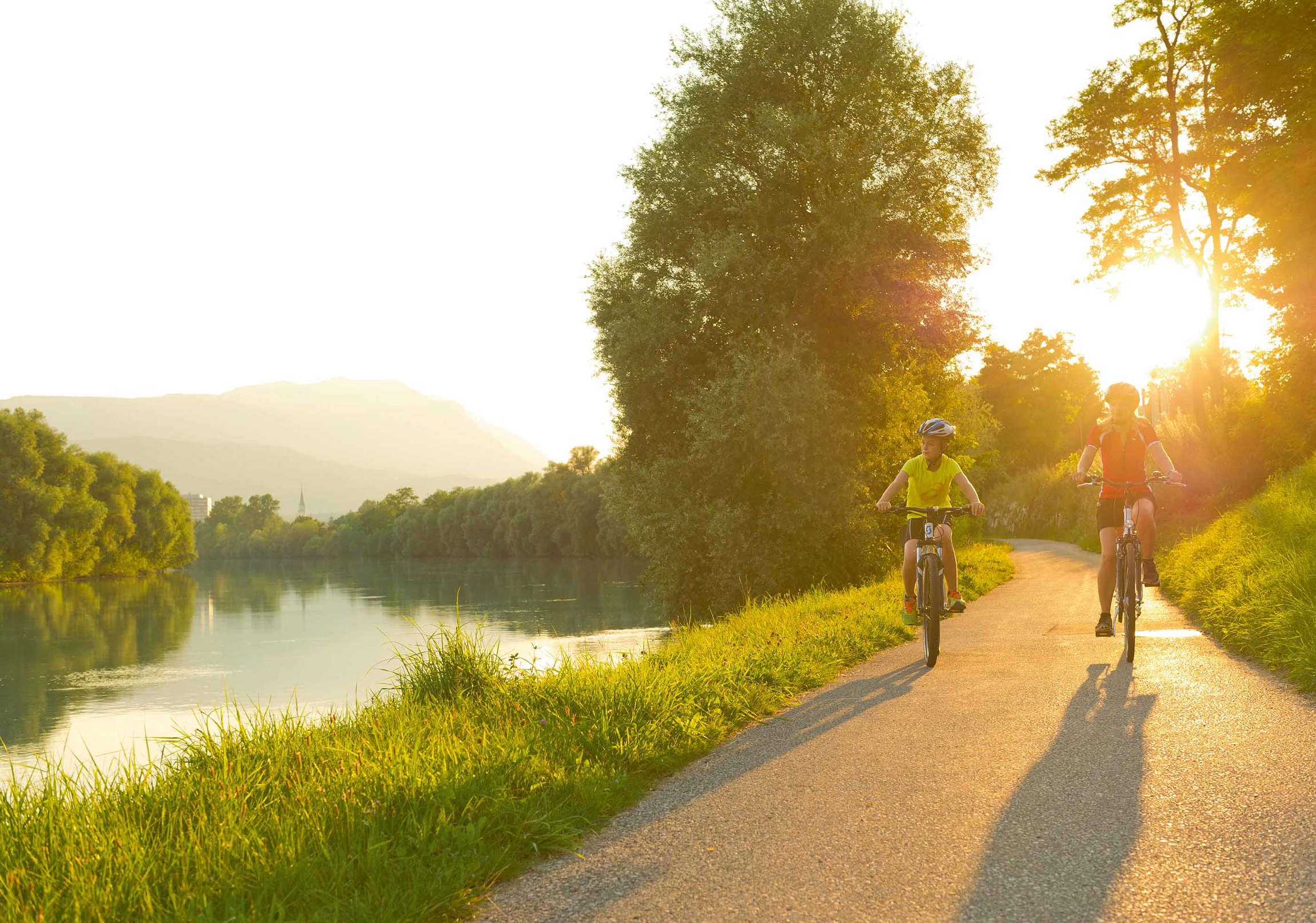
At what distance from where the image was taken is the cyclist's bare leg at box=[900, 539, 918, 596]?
7941 mm

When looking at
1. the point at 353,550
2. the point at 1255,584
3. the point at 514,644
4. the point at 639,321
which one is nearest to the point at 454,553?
the point at 353,550

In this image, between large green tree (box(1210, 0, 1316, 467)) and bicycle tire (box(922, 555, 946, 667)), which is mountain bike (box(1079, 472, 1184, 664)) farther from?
large green tree (box(1210, 0, 1316, 467))

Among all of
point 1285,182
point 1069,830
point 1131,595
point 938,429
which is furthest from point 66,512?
point 1069,830

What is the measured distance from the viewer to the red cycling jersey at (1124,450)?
305 inches

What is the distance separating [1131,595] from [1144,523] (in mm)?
626

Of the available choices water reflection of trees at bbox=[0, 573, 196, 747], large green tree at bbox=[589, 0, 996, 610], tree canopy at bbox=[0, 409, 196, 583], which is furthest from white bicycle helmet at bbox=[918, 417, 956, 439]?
tree canopy at bbox=[0, 409, 196, 583]

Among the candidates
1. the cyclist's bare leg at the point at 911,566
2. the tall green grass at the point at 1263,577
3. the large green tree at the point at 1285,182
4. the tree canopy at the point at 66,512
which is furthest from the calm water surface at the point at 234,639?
the large green tree at the point at 1285,182

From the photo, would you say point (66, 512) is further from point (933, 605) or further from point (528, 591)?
point (933, 605)

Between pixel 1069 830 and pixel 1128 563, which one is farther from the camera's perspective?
pixel 1128 563

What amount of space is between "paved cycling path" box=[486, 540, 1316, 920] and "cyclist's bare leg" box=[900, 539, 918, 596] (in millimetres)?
1319

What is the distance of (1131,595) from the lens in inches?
295

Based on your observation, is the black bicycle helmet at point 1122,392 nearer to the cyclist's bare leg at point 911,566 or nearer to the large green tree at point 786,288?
the cyclist's bare leg at point 911,566

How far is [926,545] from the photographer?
26.1 ft

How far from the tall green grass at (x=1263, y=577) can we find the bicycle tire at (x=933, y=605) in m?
2.30
